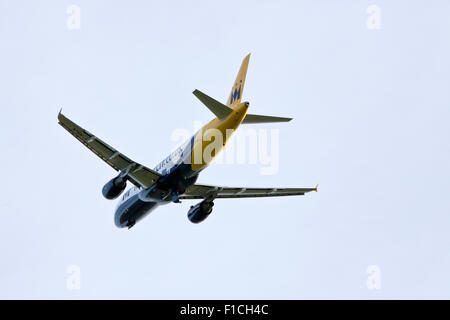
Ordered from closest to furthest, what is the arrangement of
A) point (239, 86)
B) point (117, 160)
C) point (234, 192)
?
point (239, 86) → point (117, 160) → point (234, 192)

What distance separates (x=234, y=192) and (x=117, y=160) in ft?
35.1

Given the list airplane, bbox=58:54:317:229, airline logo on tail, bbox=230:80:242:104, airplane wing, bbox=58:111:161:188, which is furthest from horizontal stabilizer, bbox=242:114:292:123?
airplane wing, bbox=58:111:161:188

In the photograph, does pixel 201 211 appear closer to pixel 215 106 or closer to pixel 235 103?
pixel 235 103

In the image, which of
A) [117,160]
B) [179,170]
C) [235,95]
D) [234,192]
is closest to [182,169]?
[179,170]

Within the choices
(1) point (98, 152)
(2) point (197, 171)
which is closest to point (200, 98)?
(2) point (197, 171)

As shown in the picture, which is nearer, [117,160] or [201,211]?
[117,160]

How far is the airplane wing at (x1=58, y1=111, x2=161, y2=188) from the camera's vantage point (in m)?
42.5

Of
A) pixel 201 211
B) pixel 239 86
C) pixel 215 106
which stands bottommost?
pixel 201 211

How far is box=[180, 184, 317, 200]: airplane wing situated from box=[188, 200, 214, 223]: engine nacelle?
74cm

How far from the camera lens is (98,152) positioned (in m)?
44.3

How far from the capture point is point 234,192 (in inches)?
2004

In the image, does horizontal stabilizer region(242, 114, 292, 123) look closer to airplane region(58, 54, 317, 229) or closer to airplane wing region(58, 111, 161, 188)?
airplane region(58, 54, 317, 229)

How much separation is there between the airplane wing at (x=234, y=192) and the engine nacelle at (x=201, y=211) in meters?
0.74
